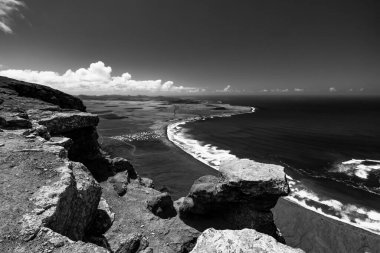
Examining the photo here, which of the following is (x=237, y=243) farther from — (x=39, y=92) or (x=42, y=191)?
(x=39, y=92)

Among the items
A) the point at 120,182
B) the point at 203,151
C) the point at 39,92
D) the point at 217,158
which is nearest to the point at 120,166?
the point at 120,182

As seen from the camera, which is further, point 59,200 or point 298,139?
point 298,139

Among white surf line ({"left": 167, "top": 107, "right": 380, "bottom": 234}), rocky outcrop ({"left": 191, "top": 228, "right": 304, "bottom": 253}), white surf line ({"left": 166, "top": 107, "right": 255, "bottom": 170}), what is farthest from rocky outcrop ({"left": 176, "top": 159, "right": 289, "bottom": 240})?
white surf line ({"left": 166, "top": 107, "right": 255, "bottom": 170})

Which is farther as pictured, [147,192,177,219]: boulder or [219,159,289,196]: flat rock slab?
[147,192,177,219]: boulder

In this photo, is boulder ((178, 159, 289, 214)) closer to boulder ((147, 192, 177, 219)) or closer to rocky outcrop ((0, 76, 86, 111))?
boulder ((147, 192, 177, 219))

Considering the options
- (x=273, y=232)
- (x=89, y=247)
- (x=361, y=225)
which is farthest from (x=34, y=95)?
(x=361, y=225)

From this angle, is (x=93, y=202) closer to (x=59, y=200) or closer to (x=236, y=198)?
(x=59, y=200)
